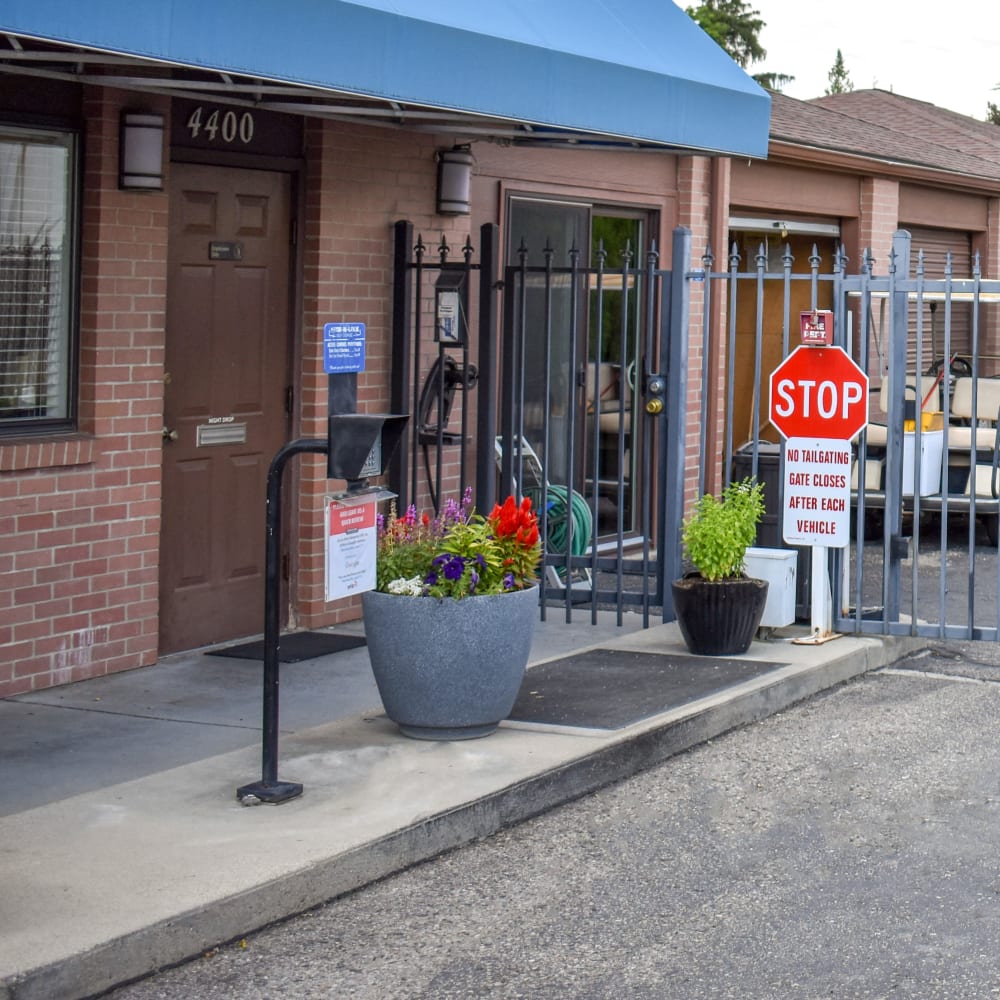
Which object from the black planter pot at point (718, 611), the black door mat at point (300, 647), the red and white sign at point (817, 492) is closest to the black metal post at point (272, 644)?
the black door mat at point (300, 647)

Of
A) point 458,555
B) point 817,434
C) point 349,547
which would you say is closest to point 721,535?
point 817,434

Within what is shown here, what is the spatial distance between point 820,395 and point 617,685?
1970 millimetres

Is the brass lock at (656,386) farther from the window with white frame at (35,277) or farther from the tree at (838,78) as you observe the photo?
the tree at (838,78)

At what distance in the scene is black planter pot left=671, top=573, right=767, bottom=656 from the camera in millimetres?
8438

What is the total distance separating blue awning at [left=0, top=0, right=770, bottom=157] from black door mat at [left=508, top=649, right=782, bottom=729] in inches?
99.3

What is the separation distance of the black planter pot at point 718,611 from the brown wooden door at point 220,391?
222cm

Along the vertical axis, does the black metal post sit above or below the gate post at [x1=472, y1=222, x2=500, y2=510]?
below

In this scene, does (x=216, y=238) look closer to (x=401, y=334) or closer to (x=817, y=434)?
(x=401, y=334)

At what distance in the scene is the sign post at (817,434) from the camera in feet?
28.7

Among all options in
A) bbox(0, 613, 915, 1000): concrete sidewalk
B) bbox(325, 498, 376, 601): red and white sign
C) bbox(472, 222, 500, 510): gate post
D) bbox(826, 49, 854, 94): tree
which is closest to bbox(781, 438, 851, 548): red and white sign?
bbox(0, 613, 915, 1000): concrete sidewalk

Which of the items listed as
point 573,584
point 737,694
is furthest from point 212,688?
point 573,584

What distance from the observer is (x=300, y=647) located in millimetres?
8844

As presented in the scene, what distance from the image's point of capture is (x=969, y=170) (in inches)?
682

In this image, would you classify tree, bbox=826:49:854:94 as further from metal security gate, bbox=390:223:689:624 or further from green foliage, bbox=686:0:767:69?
metal security gate, bbox=390:223:689:624
